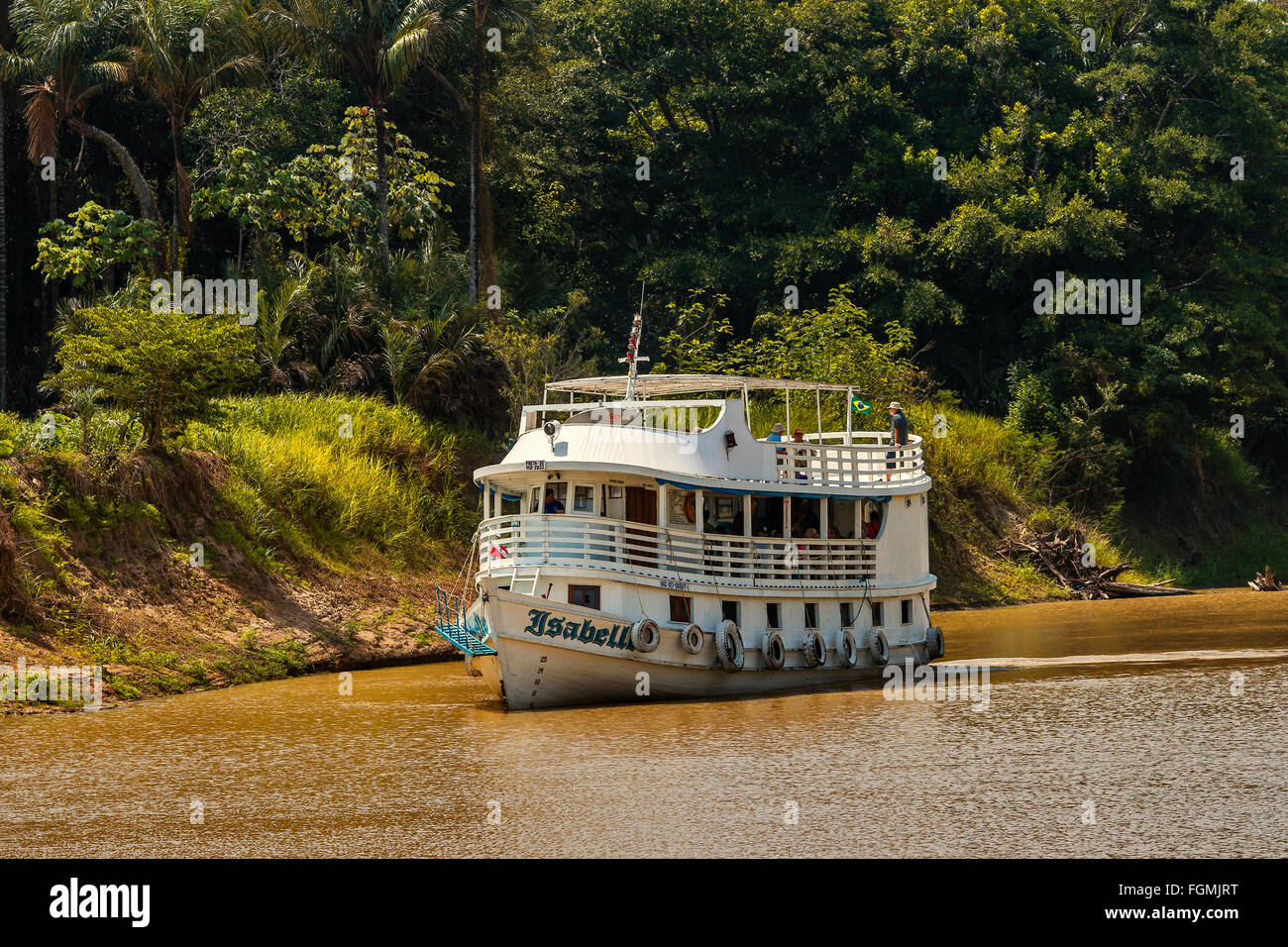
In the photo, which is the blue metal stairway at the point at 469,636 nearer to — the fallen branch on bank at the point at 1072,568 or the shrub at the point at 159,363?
the shrub at the point at 159,363

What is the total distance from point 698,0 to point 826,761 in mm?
36636

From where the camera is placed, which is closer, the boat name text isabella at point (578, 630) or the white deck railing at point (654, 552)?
the boat name text isabella at point (578, 630)

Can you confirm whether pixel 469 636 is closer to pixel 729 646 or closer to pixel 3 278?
pixel 729 646

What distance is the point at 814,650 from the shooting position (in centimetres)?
2362

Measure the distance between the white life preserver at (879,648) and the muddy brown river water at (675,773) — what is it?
1.11 m

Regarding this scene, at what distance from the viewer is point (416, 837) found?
14.0 metres

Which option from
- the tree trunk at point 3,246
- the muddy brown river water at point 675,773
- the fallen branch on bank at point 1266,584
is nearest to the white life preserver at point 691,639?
the muddy brown river water at point 675,773

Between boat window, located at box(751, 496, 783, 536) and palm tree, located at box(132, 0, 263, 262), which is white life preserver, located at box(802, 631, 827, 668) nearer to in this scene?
boat window, located at box(751, 496, 783, 536)

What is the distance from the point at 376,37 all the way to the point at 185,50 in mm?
5312

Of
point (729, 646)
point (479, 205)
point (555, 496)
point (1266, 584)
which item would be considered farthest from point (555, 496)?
point (1266, 584)

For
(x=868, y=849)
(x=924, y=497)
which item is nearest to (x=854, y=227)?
(x=924, y=497)

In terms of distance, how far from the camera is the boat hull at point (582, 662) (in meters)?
20.3

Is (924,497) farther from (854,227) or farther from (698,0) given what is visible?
(698,0)

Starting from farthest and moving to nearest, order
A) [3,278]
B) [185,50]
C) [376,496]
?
[3,278] < [185,50] < [376,496]
